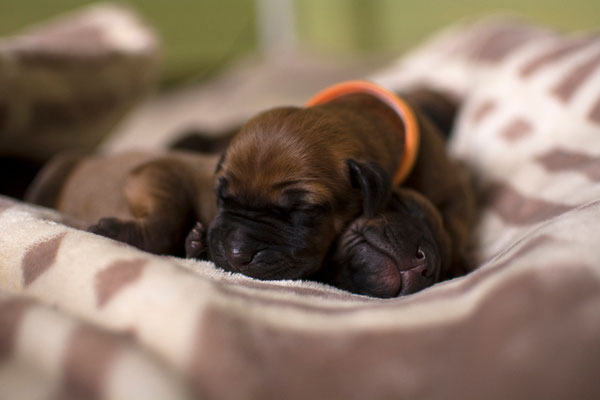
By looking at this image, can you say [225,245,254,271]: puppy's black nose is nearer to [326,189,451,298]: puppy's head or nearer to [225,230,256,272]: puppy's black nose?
[225,230,256,272]: puppy's black nose

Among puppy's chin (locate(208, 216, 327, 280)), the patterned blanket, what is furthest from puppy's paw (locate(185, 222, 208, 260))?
the patterned blanket

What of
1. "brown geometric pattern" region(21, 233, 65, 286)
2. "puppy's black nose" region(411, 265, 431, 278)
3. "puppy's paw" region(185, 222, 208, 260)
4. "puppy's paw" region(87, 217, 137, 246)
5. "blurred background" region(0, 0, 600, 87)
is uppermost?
"brown geometric pattern" region(21, 233, 65, 286)

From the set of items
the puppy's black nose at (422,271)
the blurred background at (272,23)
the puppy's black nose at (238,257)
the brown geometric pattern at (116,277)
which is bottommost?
the blurred background at (272,23)

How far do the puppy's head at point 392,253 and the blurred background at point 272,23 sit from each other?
260 cm

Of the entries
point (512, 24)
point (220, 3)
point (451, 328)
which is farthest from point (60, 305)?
point (220, 3)

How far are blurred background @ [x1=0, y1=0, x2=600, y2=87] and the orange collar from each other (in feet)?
7.15

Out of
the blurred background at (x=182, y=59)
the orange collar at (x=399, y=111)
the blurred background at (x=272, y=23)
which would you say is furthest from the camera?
the blurred background at (x=272, y=23)

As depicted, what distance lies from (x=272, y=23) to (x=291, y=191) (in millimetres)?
5004

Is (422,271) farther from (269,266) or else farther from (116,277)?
(116,277)

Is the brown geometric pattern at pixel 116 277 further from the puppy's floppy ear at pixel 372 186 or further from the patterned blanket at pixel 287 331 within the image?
the puppy's floppy ear at pixel 372 186

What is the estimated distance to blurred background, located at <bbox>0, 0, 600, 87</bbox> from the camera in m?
4.45

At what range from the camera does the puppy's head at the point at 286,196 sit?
56.9 inches

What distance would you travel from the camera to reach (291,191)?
4.89ft

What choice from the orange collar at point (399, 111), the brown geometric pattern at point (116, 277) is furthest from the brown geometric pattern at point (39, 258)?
the orange collar at point (399, 111)
